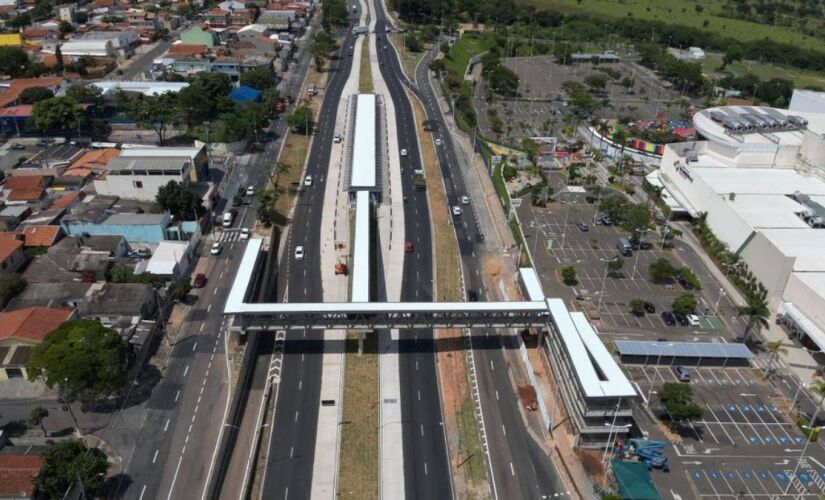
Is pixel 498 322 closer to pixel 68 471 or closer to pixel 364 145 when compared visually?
pixel 68 471

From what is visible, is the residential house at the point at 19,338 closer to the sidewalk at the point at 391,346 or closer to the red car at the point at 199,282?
the red car at the point at 199,282

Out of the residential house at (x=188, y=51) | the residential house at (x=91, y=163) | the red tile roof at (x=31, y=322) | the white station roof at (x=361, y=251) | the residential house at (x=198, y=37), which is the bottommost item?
the red tile roof at (x=31, y=322)

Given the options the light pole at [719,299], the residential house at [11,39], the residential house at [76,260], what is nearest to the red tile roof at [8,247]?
the residential house at [76,260]

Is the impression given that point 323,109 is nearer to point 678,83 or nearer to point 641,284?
point 641,284

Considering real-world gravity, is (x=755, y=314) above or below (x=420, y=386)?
above

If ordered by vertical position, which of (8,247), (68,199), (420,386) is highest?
(68,199)

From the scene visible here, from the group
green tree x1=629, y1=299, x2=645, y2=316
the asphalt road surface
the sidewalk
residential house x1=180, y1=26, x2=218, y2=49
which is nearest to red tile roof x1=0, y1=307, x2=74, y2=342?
the sidewalk

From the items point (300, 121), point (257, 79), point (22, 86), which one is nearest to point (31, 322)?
point (300, 121)

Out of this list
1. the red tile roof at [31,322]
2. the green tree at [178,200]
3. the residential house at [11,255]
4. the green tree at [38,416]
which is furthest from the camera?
the green tree at [178,200]
